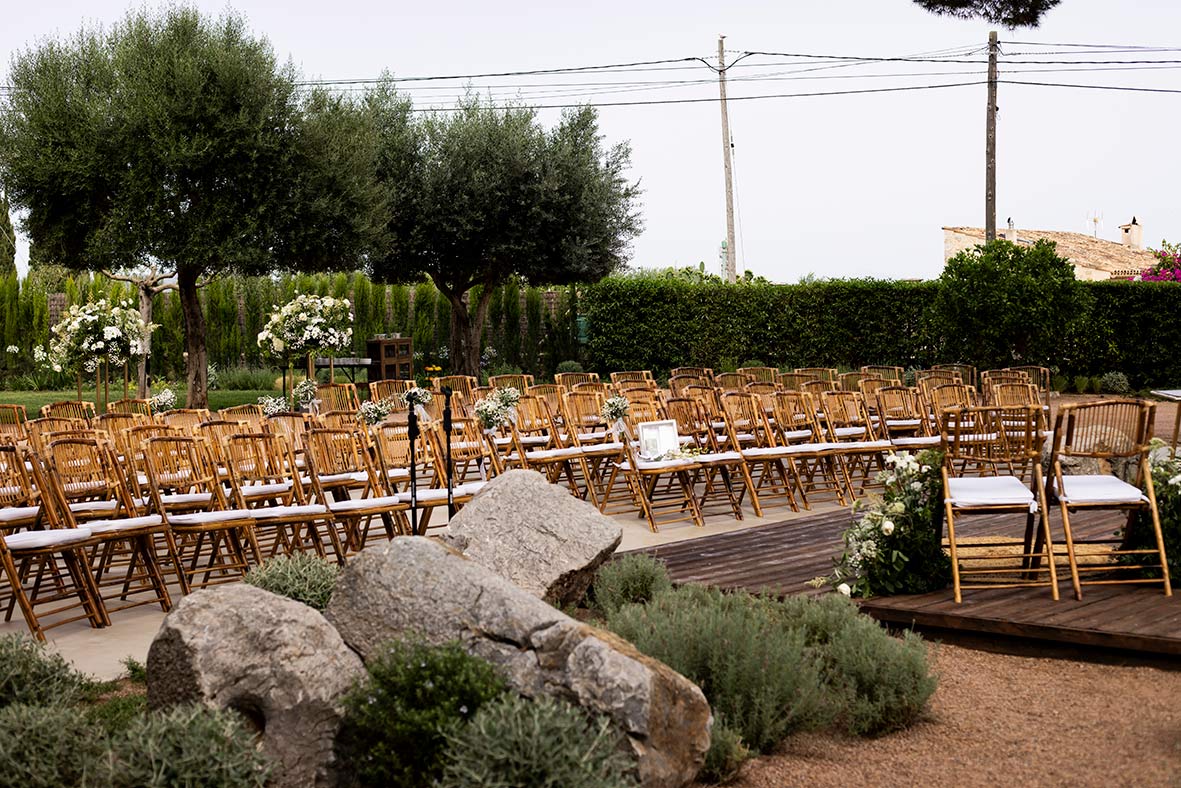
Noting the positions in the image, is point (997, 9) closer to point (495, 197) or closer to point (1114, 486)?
point (495, 197)

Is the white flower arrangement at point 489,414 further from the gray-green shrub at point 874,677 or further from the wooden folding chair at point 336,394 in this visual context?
the gray-green shrub at point 874,677

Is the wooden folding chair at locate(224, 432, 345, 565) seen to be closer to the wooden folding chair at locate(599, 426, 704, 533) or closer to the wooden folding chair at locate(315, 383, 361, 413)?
the wooden folding chair at locate(599, 426, 704, 533)

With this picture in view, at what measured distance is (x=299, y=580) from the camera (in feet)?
17.9

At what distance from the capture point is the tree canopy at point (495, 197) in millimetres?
24547

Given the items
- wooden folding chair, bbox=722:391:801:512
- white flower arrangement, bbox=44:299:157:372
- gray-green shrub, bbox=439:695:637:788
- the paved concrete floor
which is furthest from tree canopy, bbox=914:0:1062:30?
gray-green shrub, bbox=439:695:637:788

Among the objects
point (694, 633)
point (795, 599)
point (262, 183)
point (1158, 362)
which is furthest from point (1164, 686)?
point (1158, 362)

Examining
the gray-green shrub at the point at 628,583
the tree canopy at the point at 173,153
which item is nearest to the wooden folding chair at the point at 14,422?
the gray-green shrub at the point at 628,583

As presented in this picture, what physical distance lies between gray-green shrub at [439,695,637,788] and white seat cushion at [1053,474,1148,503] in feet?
11.9

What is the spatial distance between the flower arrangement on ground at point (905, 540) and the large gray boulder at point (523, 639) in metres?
2.78

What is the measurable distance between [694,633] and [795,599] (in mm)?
1196

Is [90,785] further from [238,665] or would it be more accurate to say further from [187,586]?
[187,586]

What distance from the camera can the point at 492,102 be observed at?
86.3 ft

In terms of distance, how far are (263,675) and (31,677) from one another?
1.11 metres

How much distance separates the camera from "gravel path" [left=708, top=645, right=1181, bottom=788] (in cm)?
450
